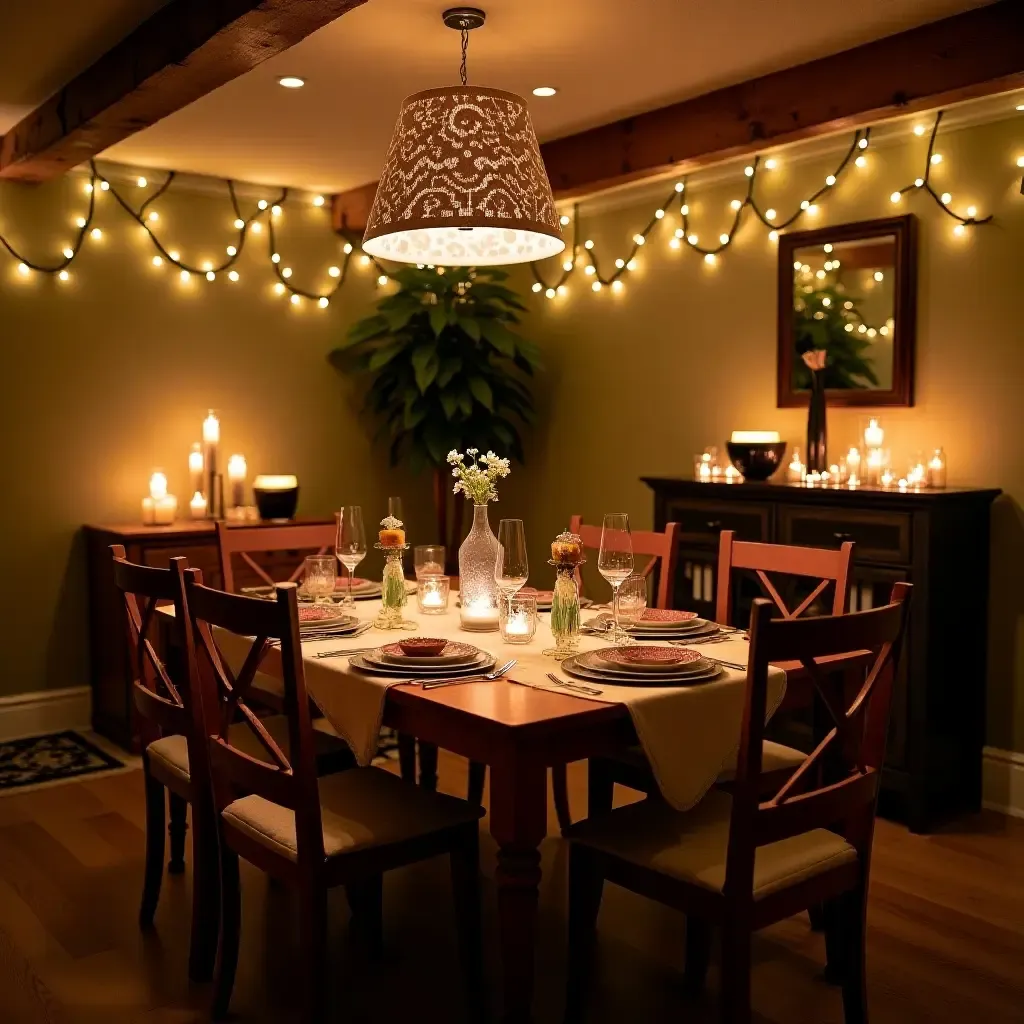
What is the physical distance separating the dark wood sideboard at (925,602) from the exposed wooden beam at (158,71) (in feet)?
7.12

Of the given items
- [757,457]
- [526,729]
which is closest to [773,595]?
[526,729]

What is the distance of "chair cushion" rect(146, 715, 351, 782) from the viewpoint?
9.11 ft

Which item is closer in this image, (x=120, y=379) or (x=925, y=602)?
(x=925, y=602)

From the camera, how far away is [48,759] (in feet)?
14.5

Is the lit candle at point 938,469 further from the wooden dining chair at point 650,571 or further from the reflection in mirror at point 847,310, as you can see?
the wooden dining chair at point 650,571

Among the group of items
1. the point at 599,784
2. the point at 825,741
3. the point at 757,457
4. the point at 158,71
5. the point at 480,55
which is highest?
the point at 480,55

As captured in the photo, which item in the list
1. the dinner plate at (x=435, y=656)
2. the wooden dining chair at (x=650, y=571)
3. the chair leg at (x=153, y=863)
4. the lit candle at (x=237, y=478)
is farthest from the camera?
the lit candle at (x=237, y=478)

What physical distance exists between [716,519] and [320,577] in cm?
170

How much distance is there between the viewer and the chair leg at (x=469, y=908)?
2.42 meters

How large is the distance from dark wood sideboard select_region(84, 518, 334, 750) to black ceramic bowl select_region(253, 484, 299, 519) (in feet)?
0.39

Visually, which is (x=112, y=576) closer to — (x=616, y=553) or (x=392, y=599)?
(x=392, y=599)

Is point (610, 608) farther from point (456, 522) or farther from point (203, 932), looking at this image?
point (456, 522)

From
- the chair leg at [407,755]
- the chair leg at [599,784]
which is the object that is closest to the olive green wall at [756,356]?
the chair leg at [599,784]

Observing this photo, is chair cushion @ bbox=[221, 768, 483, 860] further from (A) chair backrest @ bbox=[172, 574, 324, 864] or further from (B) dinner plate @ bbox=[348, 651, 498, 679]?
(B) dinner plate @ bbox=[348, 651, 498, 679]
